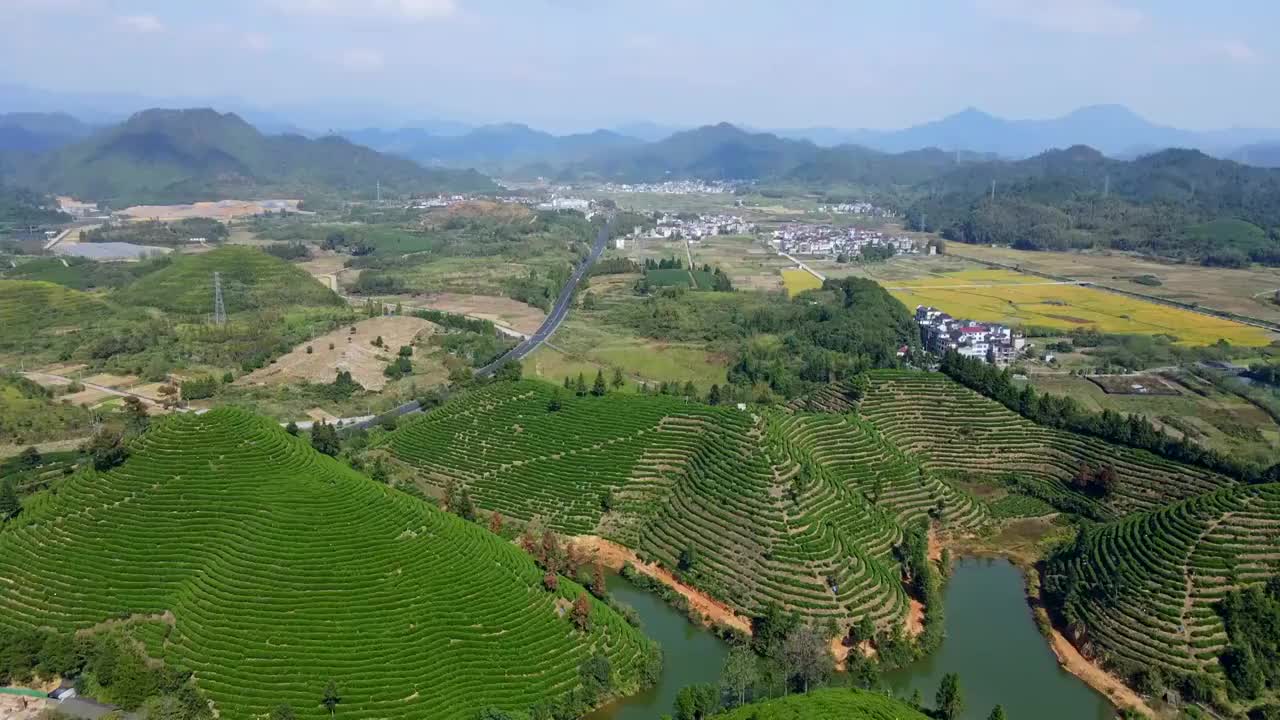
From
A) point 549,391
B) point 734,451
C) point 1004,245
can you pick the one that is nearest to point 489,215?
point 1004,245

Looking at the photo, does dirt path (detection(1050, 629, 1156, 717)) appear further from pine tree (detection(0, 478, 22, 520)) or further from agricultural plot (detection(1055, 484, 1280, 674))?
pine tree (detection(0, 478, 22, 520))

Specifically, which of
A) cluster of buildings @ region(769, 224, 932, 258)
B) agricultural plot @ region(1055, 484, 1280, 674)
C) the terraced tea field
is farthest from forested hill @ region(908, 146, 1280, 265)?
the terraced tea field

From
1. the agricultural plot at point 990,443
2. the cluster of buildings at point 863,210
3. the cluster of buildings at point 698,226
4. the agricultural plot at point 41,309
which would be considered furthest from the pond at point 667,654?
the cluster of buildings at point 863,210

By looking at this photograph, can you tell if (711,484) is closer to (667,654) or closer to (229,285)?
(667,654)

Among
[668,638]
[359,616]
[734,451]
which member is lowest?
[668,638]

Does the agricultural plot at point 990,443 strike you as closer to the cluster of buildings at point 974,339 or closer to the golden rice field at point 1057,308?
the cluster of buildings at point 974,339

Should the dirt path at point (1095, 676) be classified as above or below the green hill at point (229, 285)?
below

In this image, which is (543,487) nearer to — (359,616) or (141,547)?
(359,616)
